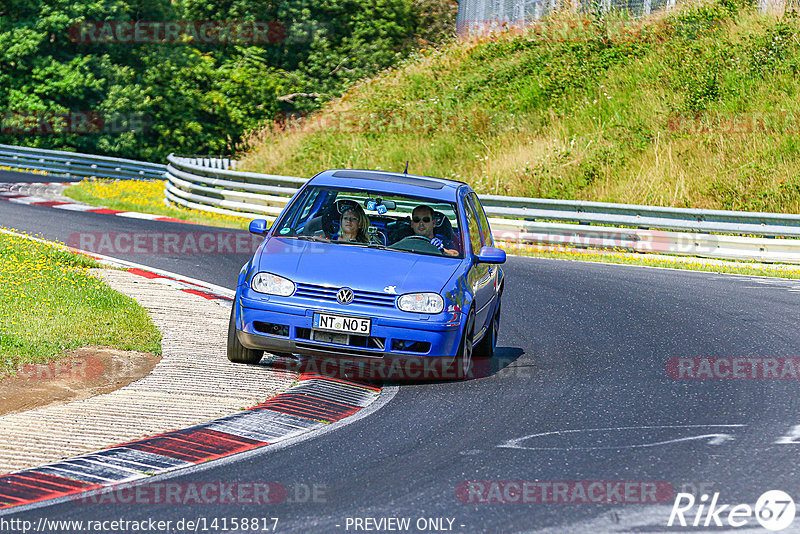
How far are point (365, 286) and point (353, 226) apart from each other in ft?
4.37

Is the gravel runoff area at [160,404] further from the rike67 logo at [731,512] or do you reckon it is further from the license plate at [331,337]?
the rike67 logo at [731,512]

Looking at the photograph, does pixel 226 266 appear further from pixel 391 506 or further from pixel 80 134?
pixel 80 134

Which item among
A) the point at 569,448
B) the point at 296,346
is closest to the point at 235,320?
the point at 296,346

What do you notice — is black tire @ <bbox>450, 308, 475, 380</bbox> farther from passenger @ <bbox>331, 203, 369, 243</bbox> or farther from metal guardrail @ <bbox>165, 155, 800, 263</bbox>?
metal guardrail @ <bbox>165, 155, 800, 263</bbox>

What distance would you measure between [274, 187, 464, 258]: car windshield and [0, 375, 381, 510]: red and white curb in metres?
1.50

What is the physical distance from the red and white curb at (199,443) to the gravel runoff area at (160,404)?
137mm

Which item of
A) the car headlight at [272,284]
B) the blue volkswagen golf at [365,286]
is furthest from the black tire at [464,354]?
the car headlight at [272,284]

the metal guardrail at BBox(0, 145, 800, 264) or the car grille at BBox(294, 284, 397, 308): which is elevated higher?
the car grille at BBox(294, 284, 397, 308)

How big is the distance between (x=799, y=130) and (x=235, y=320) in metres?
22.1

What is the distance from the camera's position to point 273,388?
28.0ft

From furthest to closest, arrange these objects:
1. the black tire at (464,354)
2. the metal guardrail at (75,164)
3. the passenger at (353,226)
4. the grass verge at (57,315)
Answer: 1. the metal guardrail at (75,164)
2. the passenger at (353,226)
3. the grass verge at (57,315)
4. the black tire at (464,354)

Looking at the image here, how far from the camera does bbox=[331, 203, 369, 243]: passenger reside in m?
9.91

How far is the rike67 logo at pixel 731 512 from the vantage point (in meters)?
5.50

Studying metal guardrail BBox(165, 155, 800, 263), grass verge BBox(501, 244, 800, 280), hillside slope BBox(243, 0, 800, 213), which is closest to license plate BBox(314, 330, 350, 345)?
grass verge BBox(501, 244, 800, 280)
